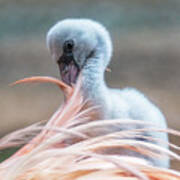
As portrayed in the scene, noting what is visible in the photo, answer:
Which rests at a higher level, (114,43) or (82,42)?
(114,43)

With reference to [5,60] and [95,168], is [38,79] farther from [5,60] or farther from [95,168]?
[5,60]

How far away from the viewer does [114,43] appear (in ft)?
7.89

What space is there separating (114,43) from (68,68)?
4.14 feet

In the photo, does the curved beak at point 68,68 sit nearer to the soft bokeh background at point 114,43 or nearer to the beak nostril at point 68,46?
the beak nostril at point 68,46

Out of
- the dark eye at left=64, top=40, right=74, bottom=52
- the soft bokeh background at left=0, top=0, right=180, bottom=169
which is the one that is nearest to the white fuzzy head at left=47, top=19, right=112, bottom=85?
the dark eye at left=64, top=40, right=74, bottom=52

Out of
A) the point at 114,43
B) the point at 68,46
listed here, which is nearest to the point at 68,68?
the point at 68,46

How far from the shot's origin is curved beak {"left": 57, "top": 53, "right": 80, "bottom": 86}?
1.13 metres

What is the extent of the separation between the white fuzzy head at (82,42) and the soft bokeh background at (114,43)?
0.91 meters

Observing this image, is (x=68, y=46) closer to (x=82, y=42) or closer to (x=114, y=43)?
(x=82, y=42)

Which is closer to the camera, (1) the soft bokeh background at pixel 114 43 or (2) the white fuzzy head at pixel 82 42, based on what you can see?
(2) the white fuzzy head at pixel 82 42

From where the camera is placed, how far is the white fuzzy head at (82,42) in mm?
1168

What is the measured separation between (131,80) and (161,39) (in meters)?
0.31

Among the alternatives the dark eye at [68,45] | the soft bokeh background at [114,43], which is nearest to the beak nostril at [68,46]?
the dark eye at [68,45]

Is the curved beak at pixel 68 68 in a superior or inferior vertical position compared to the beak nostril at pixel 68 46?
inferior
